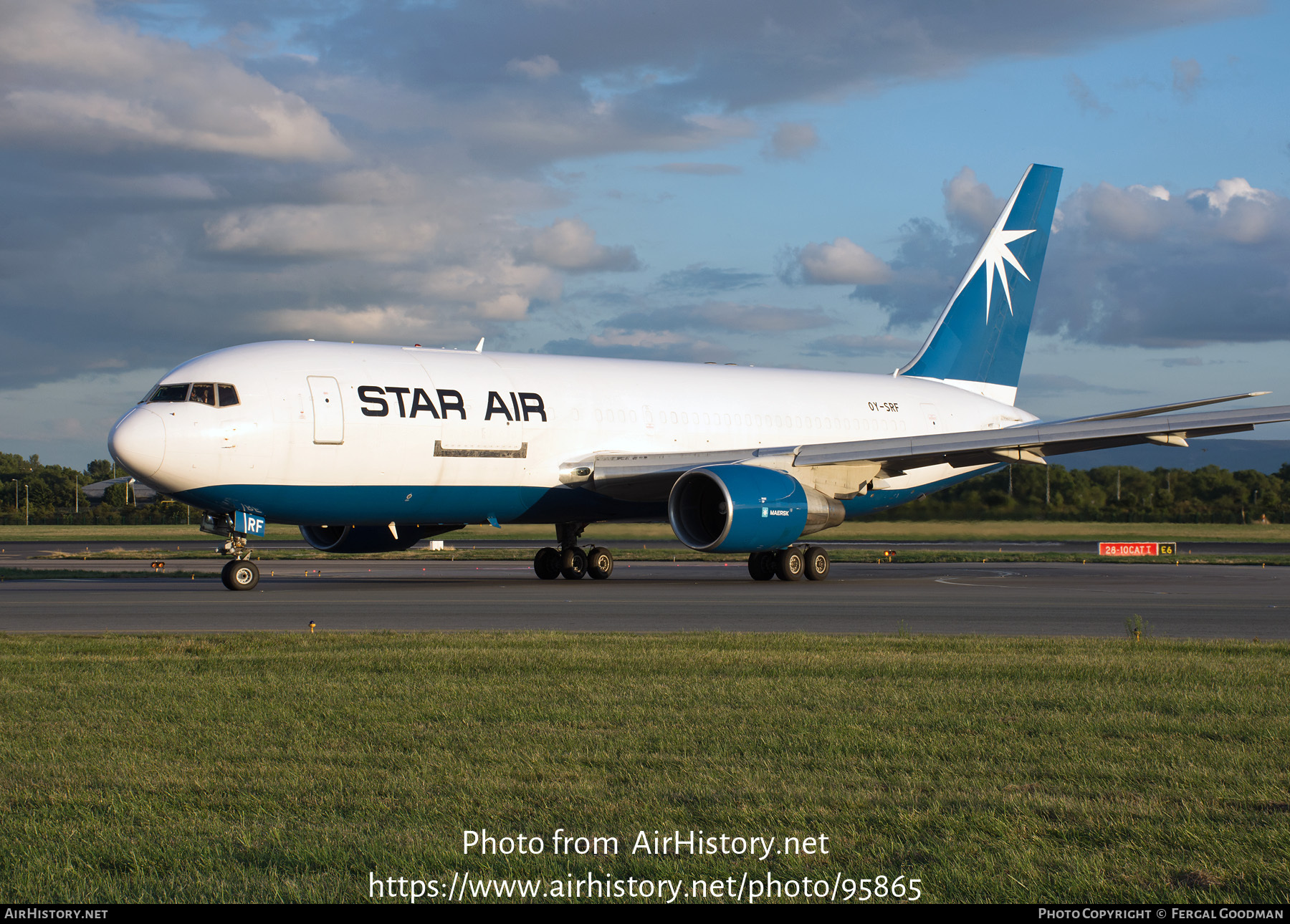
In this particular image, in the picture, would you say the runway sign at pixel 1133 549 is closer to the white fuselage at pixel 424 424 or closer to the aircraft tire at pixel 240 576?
the white fuselage at pixel 424 424

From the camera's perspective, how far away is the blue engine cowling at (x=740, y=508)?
20.7m

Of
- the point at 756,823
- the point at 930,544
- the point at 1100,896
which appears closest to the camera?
the point at 1100,896

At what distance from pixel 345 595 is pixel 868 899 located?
15503mm

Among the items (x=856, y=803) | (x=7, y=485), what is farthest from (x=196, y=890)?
(x=7, y=485)

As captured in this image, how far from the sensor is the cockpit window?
1919cm

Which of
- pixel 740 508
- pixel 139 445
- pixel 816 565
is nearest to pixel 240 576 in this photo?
pixel 139 445

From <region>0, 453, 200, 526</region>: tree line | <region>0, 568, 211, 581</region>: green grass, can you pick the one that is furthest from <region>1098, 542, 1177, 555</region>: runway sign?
<region>0, 453, 200, 526</region>: tree line

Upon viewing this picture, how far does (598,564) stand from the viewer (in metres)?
24.0

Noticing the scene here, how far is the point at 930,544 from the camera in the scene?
43219 mm

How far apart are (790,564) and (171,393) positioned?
11.4 meters

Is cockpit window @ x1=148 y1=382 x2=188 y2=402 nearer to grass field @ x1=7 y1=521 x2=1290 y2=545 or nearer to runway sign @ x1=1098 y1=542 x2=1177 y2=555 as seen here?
grass field @ x1=7 y1=521 x2=1290 y2=545

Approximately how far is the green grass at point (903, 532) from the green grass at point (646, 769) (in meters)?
15.0

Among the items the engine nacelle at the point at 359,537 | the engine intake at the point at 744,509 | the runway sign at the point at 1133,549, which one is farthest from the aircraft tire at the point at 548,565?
the runway sign at the point at 1133,549

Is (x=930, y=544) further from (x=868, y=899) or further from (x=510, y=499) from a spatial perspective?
(x=868, y=899)
